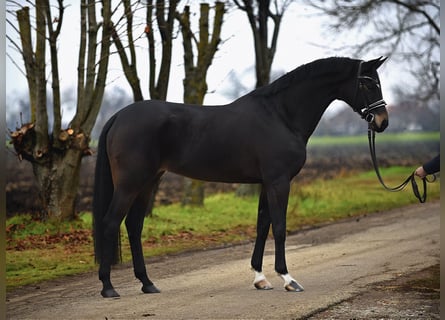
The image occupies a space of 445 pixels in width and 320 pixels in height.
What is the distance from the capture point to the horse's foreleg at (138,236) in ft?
25.5

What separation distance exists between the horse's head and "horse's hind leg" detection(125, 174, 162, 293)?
2277 millimetres

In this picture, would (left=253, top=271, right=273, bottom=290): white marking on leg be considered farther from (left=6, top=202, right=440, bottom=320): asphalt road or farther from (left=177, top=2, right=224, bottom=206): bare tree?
(left=177, top=2, right=224, bottom=206): bare tree

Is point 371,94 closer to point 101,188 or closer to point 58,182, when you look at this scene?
point 101,188

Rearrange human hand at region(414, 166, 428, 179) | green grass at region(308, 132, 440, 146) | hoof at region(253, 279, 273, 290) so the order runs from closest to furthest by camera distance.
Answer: human hand at region(414, 166, 428, 179), hoof at region(253, 279, 273, 290), green grass at region(308, 132, 440, 146)

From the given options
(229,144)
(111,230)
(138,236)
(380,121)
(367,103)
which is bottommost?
(138,236)

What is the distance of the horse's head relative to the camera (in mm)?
7766

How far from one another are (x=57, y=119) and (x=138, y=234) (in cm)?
566

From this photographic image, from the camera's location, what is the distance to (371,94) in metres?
7.79

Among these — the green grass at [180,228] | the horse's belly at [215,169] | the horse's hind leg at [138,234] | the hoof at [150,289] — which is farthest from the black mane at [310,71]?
the green grass at [180,228]

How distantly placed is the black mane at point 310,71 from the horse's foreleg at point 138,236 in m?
1.70

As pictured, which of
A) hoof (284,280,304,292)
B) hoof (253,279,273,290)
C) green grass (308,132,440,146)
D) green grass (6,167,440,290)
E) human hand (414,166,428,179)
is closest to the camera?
human hand (414,166,428,179)

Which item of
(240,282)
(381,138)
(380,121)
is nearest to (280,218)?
(240,282)

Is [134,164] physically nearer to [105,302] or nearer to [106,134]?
[106,134]

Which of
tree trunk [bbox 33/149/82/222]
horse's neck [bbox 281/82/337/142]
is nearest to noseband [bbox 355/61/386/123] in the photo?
horse's neck [bbox 281/82/337/142]
